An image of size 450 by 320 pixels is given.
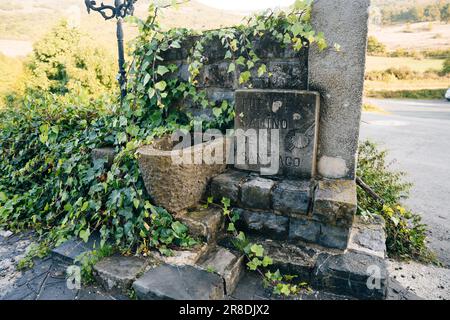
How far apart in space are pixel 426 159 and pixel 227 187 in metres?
5.15

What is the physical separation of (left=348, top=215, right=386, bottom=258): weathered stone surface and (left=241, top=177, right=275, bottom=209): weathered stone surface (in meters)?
0.67

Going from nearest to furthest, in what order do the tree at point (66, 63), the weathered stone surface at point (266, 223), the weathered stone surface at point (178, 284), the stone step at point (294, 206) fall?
1. the weathered stone surface at point (178, 284)
2. the stone step at point (294, 206)
3. the weathered stone surface at point (266, 223)
4. the tree at point (66, 63)

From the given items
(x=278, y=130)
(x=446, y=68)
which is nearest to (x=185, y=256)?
(x=278, y=130)

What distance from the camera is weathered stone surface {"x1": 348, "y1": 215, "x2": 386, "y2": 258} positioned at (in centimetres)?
209

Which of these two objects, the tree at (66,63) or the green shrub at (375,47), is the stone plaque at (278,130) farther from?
the green shrub at (375,47)

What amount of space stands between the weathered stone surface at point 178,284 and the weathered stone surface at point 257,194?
674 mm

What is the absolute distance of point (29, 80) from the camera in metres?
9.79

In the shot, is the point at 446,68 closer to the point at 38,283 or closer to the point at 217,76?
the point at 217,76

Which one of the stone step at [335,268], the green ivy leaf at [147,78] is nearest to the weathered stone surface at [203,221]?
the stone step at [335,268]

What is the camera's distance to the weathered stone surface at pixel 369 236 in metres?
2.09

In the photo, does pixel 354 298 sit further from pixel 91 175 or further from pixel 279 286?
pixel 91 175

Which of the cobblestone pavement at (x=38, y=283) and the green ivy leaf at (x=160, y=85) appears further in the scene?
the green ivy leaf at (x=160, y=85)

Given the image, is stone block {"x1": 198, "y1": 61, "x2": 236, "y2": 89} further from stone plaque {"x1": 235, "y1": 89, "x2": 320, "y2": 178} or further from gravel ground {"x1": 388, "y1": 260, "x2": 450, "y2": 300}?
gravel ground {"x1": 388, "y1": 260, "x2": 450, "y2": 300}
